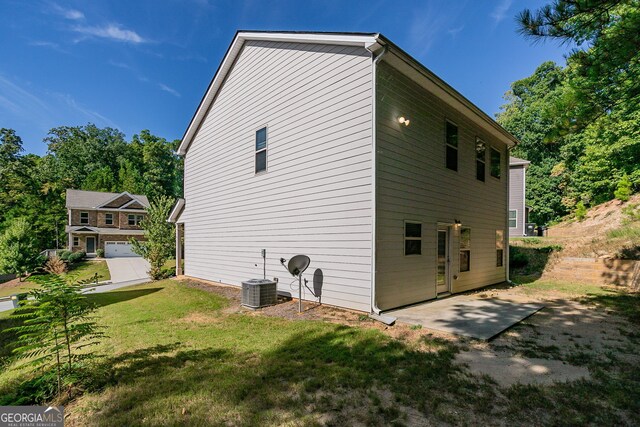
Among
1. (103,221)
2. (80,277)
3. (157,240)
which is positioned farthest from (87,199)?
(157,240)

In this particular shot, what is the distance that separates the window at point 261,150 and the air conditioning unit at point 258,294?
3.53 m

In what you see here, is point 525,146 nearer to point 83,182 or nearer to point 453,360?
point 453,360

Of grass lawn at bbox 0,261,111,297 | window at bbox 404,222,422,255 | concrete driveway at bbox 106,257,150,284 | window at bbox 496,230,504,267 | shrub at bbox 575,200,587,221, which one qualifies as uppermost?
shrub at bbox 575,200,587,221

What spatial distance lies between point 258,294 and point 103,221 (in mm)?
31318

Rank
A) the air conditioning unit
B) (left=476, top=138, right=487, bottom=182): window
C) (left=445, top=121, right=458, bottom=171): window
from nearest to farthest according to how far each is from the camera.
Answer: the air conditioning unit → (left=445, top=121, right=458, bottom=171): window → (left=476, top=138, right=487, bottom=182): window

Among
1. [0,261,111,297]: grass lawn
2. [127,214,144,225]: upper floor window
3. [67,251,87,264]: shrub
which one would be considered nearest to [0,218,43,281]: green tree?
[0,261,111,297]: grass lawn

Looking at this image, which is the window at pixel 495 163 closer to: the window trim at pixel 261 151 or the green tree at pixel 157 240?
the window trim at pixel 261 151

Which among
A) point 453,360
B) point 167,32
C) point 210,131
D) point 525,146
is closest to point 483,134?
Answer: point 453,360

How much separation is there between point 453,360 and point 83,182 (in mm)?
56858

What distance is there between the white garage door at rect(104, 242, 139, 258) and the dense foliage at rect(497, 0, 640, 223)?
33.5 meters

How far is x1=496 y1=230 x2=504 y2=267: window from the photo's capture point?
10.5 metres

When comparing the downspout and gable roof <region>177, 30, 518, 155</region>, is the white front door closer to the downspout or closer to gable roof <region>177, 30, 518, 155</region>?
the downspout

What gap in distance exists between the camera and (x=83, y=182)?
44500 millimetres

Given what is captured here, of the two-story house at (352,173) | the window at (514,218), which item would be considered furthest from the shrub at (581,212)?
the two-story house at (352,173)
